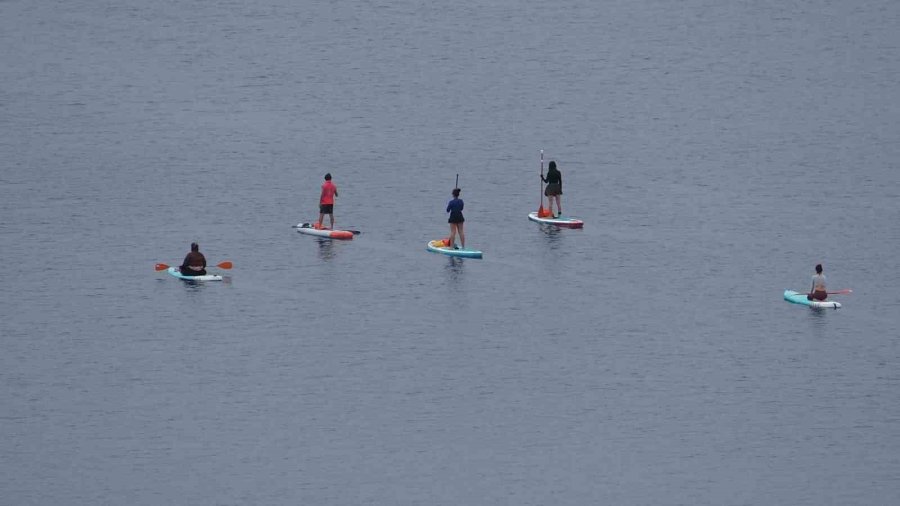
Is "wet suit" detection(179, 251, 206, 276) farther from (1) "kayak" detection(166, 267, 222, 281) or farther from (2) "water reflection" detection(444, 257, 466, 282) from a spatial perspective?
(2) "water reflection" detection(444, 257, 466, 282)

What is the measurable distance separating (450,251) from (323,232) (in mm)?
6082

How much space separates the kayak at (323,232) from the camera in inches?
3209

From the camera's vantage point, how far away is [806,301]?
72438 mm

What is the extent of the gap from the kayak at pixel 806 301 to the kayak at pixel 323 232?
59.8 feet

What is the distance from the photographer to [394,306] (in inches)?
2813

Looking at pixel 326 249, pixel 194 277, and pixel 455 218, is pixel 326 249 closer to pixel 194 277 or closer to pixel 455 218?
pixel 455 218

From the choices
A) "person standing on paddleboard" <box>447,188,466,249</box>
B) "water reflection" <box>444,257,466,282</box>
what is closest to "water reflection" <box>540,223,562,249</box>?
"water reflection" <box>444,257,466,282</box>

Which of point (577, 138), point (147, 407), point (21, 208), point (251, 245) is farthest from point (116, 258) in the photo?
point (577, 138)

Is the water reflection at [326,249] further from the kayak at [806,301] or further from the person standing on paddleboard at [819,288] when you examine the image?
the person standing on paddleboard at [819,288]

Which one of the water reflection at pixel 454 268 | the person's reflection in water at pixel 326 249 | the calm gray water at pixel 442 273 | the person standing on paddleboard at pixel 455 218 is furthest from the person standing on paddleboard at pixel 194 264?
the person standing on paddleboard at pixel 455 218

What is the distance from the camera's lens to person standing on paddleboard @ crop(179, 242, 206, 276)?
73750 millimetres

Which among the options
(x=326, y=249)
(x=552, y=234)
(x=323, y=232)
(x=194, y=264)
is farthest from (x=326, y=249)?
(x=552, y=234)

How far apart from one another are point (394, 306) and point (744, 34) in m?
75.3

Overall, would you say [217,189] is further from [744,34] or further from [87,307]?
[744,34]
